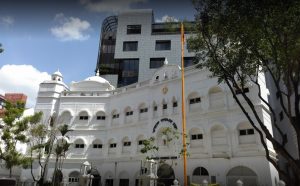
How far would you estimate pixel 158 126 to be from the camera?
30.6 m

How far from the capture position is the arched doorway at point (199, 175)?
25453 mm

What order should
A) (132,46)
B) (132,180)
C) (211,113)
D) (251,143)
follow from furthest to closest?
1. (132,46)
2. (132,180)
3. (211,113)
4. (251,143)

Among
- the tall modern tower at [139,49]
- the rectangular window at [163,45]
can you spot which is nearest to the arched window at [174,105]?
the tall modern tower at [139,49]

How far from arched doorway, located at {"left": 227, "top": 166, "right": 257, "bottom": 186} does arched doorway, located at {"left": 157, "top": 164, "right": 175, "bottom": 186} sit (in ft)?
20.6

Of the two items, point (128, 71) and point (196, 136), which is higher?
point (128, 71)

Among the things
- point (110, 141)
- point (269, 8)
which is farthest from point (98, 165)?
point (269, 8)

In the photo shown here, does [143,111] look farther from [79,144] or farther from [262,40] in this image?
[262,40]

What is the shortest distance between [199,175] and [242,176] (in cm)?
417

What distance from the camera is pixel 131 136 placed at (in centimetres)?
3291

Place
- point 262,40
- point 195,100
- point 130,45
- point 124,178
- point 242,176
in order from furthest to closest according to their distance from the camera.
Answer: point 130,45
point 124,178
point 195,100
point 242,176
point 262,40

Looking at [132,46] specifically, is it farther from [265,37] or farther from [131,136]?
[265,37]

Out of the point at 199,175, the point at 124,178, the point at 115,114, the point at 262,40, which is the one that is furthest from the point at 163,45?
the point at 262,40

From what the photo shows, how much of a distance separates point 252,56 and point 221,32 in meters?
2.31

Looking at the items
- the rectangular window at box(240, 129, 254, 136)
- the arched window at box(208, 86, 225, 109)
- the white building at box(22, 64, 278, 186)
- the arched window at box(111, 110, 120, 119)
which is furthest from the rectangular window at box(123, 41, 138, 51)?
the rectangular window at box(240, 129, 254, 136)
